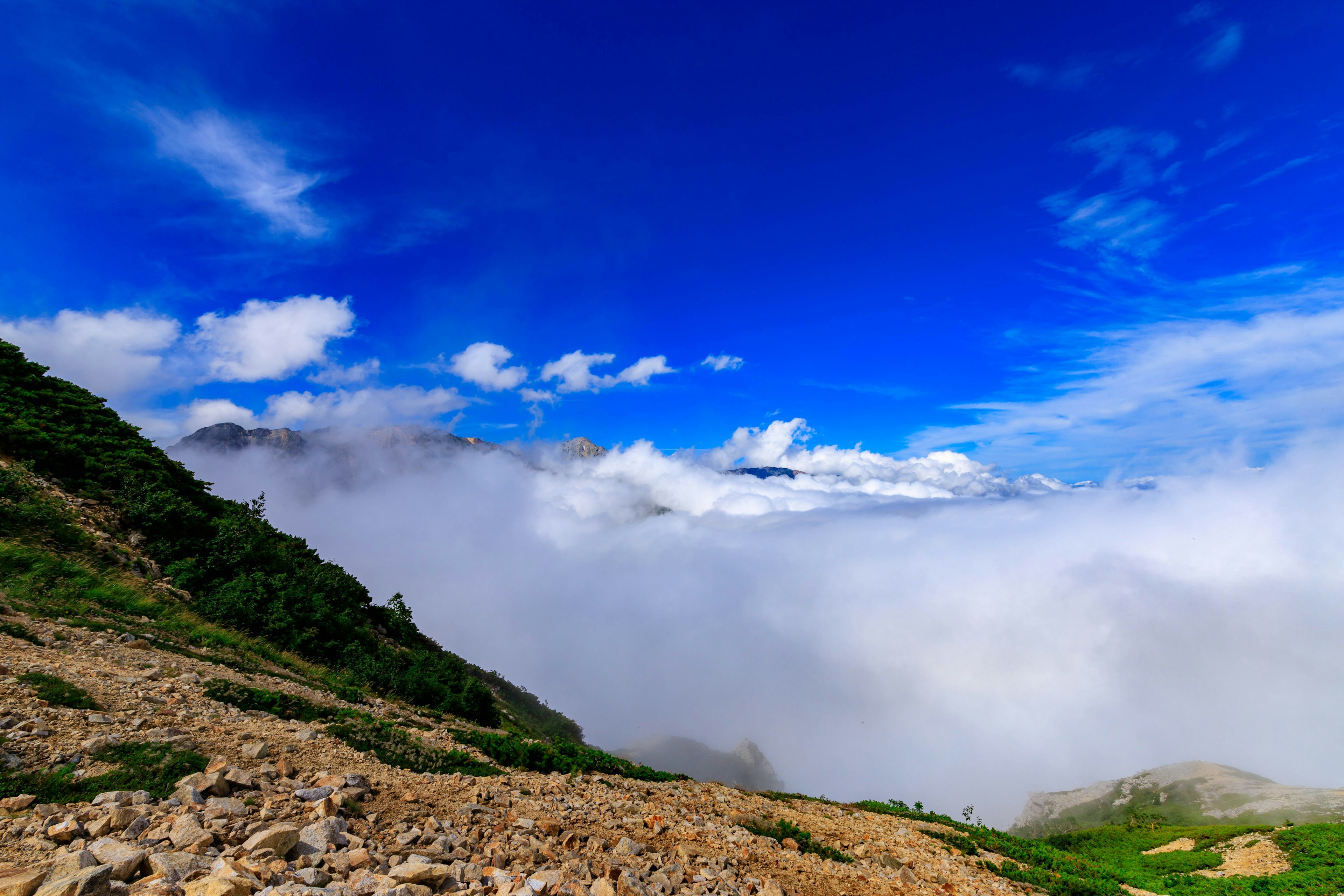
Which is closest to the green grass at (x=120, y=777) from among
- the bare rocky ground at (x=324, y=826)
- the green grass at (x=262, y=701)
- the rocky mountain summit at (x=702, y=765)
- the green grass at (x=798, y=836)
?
the bare rocky ground at (x=324, y=826)

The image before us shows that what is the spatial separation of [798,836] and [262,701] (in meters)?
15.8

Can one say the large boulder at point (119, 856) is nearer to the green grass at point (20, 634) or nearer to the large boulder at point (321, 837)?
the large boulder at point (321, 837)

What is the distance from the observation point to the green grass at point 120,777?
27.7ft

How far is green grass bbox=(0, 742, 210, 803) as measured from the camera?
8.45 metres

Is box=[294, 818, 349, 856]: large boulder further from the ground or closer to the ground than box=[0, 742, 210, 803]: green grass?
closer to the ground

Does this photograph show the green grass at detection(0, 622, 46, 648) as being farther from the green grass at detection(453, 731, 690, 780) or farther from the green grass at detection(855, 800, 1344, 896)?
the green grass at detection(855, 800, 1344, 896)

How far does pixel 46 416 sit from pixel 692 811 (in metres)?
41.2

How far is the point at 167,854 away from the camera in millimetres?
7145

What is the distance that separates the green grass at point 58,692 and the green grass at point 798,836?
16.4 m

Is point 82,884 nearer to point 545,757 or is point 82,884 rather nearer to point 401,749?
point 401,749

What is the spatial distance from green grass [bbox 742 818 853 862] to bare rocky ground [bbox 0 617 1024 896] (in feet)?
1.17

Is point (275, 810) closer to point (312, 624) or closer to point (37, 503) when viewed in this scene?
point (312, 624)

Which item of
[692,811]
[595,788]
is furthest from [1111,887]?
[595,788]

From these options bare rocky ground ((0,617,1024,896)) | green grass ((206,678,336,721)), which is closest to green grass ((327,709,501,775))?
bare rocky ground ((0,617,1024,896))
